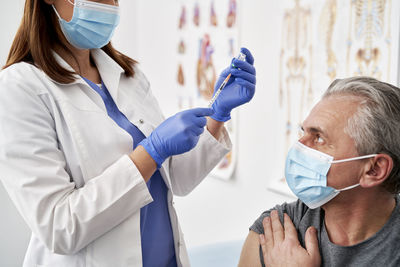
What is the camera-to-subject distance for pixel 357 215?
129cm

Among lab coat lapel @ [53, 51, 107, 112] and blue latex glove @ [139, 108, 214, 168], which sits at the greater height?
lab coat lapel @ [53, 51, 107, 112]

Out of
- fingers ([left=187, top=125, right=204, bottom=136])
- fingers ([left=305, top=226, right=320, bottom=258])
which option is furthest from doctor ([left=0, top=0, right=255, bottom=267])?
fingers ([left=305, top=226, right=320, bottom=258])

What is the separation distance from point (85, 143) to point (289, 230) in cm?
67

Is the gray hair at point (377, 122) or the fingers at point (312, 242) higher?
the gray hair at point (377, 122)

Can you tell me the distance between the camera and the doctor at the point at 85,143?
3.56ft

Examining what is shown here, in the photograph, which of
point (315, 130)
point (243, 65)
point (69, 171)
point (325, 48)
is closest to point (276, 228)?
point (315, 130)

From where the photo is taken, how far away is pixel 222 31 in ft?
9.12

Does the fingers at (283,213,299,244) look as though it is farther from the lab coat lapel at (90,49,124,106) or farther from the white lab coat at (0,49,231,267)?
the lab coat lapel at (90,49,124,106)

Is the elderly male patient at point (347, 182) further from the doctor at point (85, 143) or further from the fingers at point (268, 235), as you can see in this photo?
the doctor at point (85, 143)

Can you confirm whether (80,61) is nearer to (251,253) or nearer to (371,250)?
(251,253)

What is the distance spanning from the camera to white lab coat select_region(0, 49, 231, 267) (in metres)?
1.08

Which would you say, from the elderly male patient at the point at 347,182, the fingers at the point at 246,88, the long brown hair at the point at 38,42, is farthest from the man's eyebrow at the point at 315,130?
the long brown hair at the point at 38,42

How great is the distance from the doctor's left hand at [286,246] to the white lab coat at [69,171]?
0.39 metres

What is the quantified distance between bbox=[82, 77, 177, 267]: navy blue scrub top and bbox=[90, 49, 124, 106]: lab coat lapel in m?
0.02
